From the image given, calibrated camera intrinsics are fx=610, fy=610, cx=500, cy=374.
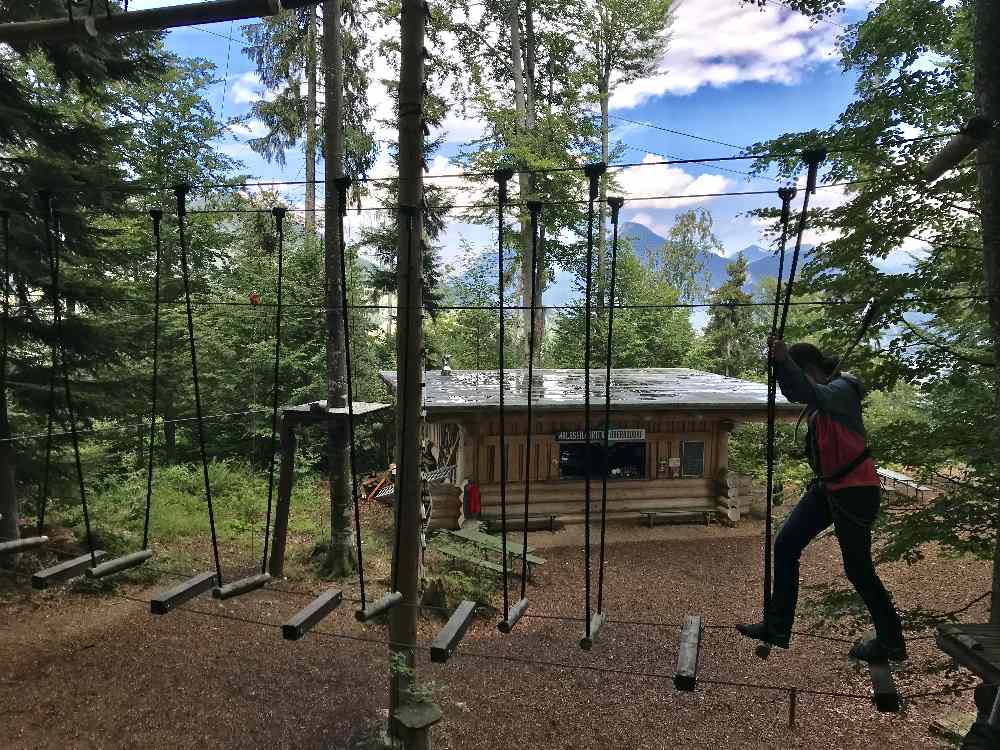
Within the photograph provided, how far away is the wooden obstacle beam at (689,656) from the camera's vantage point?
11.2 feet

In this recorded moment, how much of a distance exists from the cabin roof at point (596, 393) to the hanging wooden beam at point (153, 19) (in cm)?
701

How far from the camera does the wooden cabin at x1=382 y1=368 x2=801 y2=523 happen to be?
11391 millimetres

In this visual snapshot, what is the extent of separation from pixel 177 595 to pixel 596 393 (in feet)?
29.2

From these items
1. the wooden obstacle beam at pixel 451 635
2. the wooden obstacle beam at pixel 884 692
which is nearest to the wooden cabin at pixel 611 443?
the wooden obstacle beam at pixel 451 635

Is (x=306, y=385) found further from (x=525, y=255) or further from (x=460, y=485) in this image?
(x=525, y=255)

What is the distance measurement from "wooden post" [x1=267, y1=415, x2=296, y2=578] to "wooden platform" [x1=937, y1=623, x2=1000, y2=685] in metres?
7.78

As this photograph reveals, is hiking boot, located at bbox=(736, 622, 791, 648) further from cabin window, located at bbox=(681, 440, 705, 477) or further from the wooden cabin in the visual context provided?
cabin window, located at bbox=(681, 440, 705, 477)

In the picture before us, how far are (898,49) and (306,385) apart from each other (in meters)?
13.9

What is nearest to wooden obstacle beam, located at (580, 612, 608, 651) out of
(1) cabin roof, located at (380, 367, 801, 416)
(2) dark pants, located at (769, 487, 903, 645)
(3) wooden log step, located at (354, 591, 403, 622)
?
(2) dark pants, located at (769, 487, 903, 645)

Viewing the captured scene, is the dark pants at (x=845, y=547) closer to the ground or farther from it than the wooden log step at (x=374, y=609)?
farther from it

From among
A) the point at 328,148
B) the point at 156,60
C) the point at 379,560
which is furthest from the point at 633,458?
the point at 156,60

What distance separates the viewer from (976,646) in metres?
3.11

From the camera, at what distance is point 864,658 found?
3.54 meters

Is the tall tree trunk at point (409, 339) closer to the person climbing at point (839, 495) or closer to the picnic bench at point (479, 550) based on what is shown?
the person climbing at point (839, 495)
